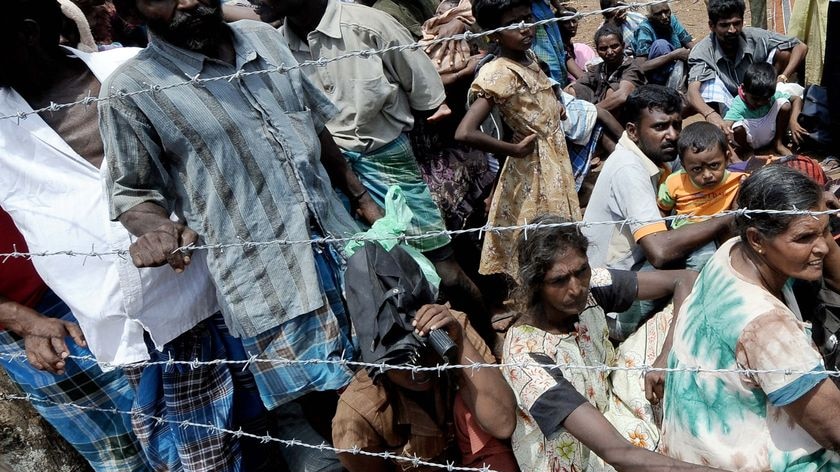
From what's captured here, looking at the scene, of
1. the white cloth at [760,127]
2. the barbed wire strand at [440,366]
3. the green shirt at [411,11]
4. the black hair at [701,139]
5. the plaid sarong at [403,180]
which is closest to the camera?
the barbed wire strand at [440,366]

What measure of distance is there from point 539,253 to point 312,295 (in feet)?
2.34

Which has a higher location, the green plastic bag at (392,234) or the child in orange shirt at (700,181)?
the green plastic bag at (392,234)

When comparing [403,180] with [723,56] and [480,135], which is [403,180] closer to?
[480,135]

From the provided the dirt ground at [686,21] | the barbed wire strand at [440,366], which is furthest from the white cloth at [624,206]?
the dirt ground at [686,21]

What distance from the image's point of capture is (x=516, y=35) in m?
3.46

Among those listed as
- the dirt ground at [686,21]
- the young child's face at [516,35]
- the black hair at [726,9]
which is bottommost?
the dirt ground at [686,21]

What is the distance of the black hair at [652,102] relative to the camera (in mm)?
3387

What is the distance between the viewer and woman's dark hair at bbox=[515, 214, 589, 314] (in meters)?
2.37

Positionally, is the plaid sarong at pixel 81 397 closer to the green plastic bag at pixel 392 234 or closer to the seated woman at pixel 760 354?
the green plastic bag at pixel 392 234

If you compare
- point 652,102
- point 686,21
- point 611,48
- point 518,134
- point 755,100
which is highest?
point 652,102

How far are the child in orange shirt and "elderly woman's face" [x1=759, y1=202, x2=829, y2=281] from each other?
0.98m

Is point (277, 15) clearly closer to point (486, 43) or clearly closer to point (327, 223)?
point (327, 223)

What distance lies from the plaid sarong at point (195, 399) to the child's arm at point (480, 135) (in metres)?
1.50

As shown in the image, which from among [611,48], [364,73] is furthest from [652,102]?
[611,48]
